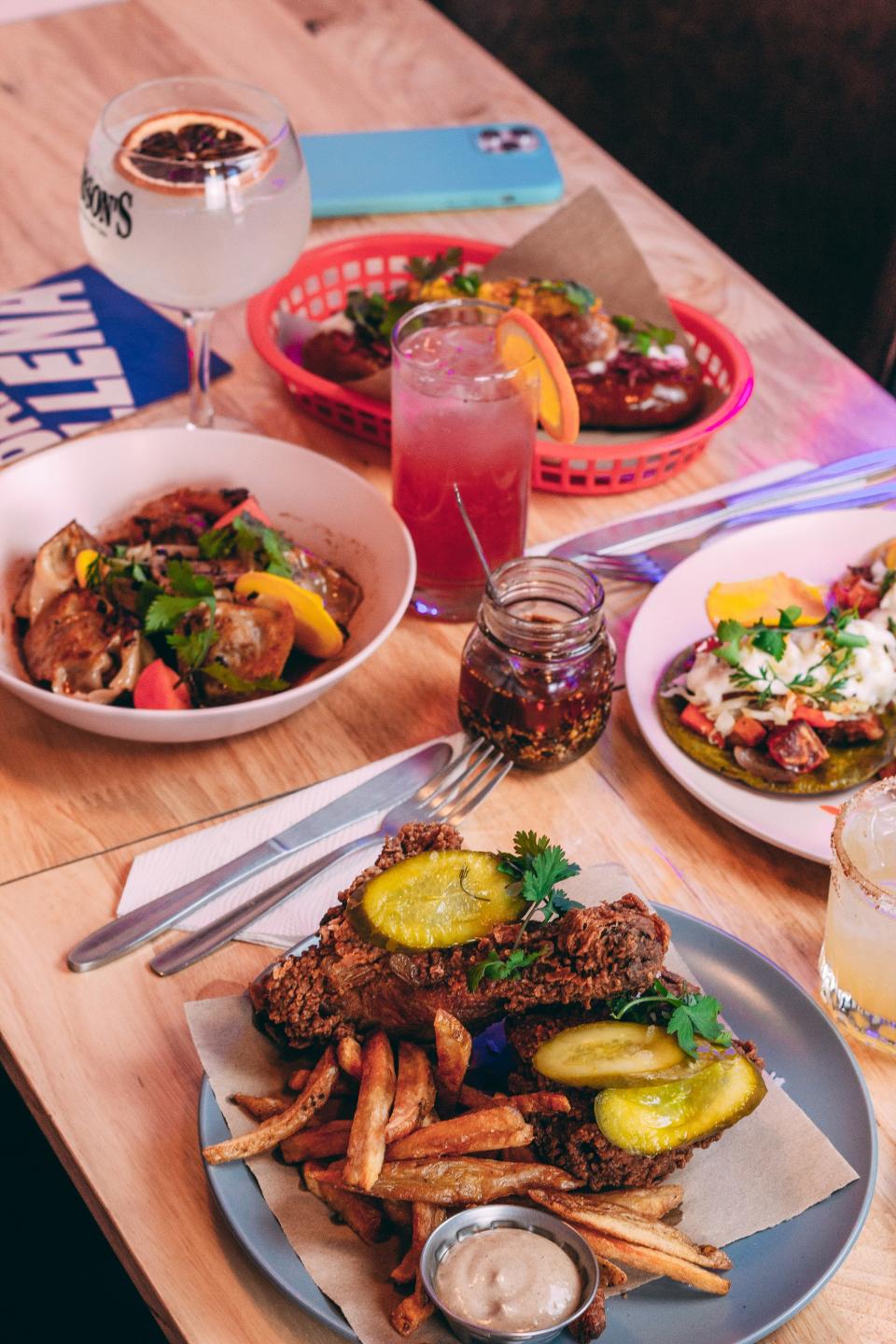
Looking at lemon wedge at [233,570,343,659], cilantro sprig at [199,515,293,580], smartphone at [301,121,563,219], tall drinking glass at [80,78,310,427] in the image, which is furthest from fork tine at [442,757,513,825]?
smartphone at [301,121,563,219]

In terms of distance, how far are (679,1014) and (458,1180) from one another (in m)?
0.21

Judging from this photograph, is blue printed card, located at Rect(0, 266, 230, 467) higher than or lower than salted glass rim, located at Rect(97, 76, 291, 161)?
lower

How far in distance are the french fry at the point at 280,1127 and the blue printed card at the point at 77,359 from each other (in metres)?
1.17

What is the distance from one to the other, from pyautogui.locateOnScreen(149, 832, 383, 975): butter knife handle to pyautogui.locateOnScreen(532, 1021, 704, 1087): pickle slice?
14.3 inches

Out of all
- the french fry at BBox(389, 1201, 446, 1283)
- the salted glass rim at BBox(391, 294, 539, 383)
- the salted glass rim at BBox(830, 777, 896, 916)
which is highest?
the salted glass rim at BBox(391, 294, 539, 383)

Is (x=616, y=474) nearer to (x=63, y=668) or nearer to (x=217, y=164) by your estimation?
(x=217, y=164)

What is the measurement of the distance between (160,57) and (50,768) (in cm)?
187

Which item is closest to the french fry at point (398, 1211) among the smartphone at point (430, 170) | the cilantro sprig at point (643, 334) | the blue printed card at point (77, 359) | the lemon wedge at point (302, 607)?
the lemon wedge at point (302, 607)

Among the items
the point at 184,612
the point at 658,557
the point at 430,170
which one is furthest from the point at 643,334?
the point at 184,612

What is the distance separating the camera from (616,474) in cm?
199

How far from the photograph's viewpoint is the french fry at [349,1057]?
1.14 metres

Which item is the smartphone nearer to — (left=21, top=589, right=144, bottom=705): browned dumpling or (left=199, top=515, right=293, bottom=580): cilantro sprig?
(left=199, top=515, right=293, bottom=580): cilantro sprig

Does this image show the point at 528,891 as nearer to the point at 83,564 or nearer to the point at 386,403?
the point at 83,564

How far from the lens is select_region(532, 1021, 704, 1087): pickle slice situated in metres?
1.08
